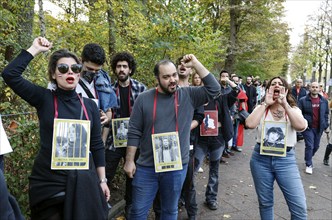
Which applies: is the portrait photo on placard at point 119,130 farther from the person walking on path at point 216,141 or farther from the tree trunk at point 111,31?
the tree trunk at point 111,31

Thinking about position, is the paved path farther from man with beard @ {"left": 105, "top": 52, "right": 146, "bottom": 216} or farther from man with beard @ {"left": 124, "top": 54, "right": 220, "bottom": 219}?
man with beard @ {"left": 124, "top": 54, "right": 220, "bottom": 219}

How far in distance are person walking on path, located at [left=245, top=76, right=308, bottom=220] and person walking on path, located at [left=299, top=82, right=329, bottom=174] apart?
4.20 metres

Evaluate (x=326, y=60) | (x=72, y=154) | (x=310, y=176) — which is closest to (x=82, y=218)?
(x=72, y=154)

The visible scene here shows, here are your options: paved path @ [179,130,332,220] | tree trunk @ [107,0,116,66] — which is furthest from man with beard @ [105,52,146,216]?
tree trunk @ [107,0,116,66]

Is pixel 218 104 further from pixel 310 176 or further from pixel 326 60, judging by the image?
pixel 326 60

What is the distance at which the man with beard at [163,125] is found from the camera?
3.05 metres

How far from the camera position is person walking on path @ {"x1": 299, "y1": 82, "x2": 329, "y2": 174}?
284 inches

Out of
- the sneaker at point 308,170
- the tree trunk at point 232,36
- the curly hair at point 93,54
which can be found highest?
the tree trunk at point 232,36

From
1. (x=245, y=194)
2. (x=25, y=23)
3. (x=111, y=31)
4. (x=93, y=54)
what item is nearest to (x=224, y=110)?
(x=245, y=194)

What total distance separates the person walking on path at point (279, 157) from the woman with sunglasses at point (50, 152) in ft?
6.23

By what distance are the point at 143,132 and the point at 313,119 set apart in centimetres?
563

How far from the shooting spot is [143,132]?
124 inches

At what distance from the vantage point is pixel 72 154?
2324mm

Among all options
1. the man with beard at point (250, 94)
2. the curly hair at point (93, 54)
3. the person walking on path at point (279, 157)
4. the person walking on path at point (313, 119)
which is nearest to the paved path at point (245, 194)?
the person walking on path at point (313, 119)
